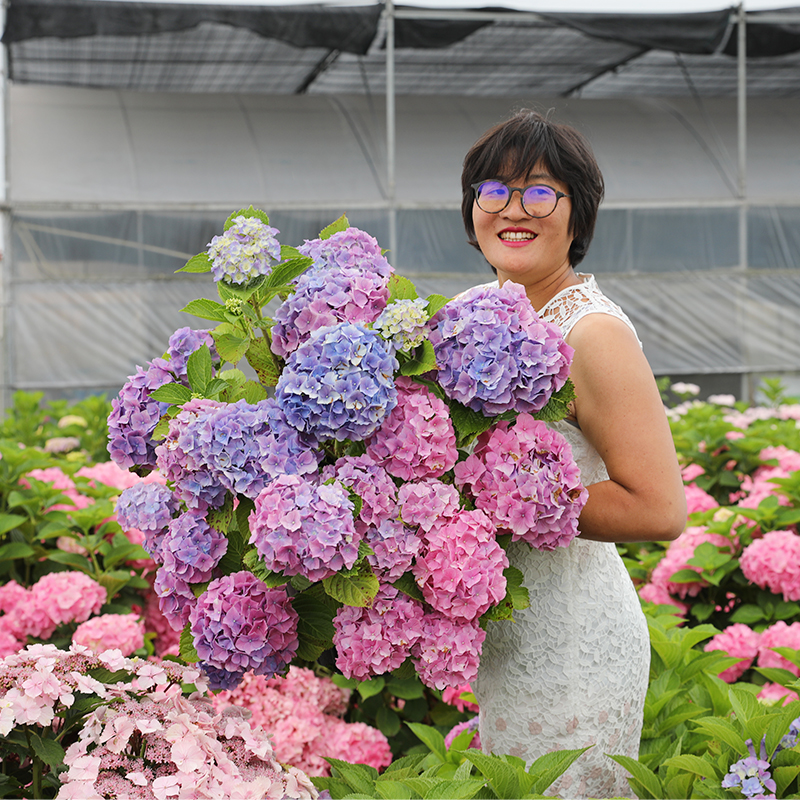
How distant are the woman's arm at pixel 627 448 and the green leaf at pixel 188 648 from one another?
64cm

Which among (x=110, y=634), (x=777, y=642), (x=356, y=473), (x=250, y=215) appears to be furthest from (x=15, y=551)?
(x=777, y=642)

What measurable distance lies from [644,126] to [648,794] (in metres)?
11.7

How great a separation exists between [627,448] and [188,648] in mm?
763

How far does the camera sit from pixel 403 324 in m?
1.19

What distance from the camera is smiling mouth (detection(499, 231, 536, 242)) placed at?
1522 millimetres

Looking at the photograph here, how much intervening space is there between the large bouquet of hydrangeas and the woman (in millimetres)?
187

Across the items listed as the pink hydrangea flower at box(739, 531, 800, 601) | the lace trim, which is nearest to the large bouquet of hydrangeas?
the lace trim

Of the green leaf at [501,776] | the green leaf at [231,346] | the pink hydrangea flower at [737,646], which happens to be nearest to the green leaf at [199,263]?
the green leaf at [231,346]

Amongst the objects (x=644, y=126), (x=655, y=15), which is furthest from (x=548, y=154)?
(x=644, y=126)

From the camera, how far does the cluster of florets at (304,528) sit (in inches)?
42.8

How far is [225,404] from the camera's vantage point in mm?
1241

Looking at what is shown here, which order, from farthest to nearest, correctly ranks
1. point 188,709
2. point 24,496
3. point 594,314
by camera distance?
point 24,496
point 594,314
point 188,709

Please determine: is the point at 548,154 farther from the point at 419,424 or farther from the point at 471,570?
the point at 471,570

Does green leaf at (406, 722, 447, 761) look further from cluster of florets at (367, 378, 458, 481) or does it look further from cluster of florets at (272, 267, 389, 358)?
cluster of florets at (272, 267, 389, 358)
